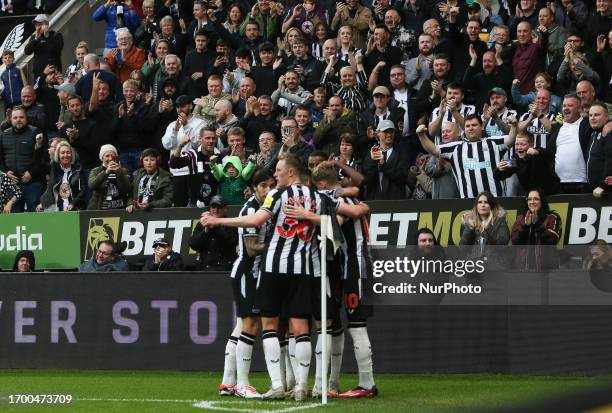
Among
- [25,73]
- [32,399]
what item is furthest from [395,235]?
[25,73]

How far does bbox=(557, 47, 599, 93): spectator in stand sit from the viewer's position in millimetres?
14718

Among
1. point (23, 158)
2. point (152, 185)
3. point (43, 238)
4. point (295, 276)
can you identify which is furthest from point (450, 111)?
point (23, 158)

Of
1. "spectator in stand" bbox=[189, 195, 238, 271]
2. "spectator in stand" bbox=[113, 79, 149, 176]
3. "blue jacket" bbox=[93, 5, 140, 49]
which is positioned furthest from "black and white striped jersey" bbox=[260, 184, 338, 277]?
"blue jacket" bbox=[93, 5, 140, 49]

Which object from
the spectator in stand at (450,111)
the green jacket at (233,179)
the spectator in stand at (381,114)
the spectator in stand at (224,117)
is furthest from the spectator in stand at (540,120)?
the spectator in stand at (224,117)

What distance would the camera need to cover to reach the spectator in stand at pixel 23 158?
18125 mm

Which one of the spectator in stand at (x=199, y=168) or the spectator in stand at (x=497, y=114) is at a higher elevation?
the spectator in stand at (x=497, y=114)

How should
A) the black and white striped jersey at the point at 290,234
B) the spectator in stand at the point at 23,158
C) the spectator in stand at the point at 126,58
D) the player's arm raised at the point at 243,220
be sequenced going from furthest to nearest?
the spectator in stand at the point at 126,58 → the spectator in stand at the point at 23,158 → the black and white striped jersey at the point at 290,234 → the player's arm raised at the point at 243,220

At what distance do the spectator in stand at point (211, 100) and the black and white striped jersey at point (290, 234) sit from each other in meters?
7.54

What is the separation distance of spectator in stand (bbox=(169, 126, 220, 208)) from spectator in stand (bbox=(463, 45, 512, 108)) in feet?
11.8

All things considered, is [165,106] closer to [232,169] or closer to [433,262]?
[232,169]

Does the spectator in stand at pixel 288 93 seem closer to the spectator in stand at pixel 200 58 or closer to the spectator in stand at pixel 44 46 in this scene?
the spectator in stand at pixel 200 58

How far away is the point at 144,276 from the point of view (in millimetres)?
13750

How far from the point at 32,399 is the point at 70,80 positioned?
11112 mm

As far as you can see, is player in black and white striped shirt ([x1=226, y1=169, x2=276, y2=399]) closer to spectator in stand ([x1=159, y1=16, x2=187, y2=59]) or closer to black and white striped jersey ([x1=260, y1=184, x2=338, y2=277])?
black and white striped jersey ([x1=260, y1=184, x2=338, y2=277])
